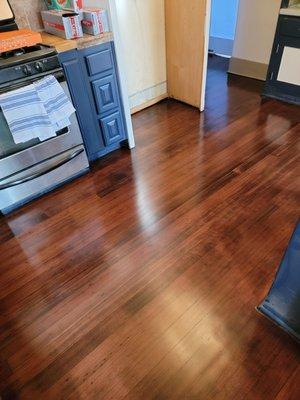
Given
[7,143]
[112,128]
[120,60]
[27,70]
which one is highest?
[27,70]

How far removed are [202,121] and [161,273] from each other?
1.72 m

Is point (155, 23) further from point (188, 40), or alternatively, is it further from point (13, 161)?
point (13, 161)

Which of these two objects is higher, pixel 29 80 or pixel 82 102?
pixel 29 80

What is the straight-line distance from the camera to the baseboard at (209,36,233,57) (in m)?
3.99

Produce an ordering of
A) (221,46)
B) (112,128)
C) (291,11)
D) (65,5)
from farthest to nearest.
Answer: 1. (221,46)
2. (291,11)
3. (112,128)
4. (65,5)

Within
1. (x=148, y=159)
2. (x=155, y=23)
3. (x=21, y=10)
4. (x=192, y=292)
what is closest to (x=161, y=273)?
(x=192, y=292)

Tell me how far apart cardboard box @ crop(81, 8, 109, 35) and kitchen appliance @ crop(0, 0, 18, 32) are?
48cm

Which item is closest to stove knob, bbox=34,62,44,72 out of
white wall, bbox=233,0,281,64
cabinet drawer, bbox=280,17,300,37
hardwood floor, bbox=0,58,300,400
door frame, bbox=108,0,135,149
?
door frame, bbox=108,0,135,149

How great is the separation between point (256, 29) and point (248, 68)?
40 centimetres

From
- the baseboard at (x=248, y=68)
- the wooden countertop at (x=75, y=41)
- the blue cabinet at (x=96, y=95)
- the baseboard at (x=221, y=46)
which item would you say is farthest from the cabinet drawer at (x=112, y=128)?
the baseboard at (x=221, y=46)

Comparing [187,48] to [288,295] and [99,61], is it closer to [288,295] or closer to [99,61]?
[99,61]

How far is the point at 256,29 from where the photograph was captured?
3166 millimetres

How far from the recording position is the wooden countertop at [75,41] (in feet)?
5.84

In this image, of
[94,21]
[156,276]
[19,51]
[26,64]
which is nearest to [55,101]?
[26,64]
